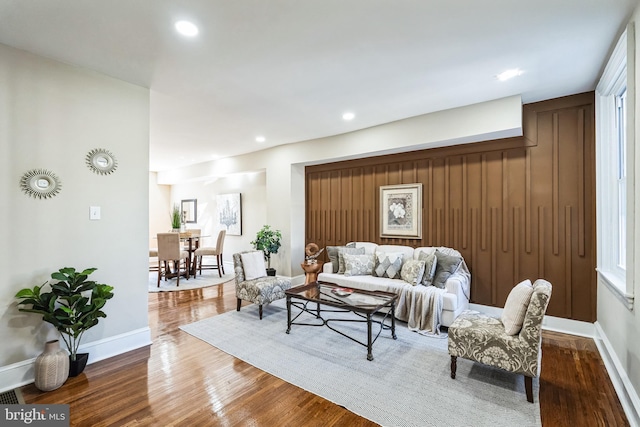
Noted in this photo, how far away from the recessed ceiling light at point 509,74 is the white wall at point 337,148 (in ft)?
1.87

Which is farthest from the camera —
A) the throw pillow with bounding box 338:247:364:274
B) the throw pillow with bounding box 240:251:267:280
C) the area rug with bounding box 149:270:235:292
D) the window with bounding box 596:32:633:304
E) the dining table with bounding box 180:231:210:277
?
the dining table with bounding box 180:231:210:277

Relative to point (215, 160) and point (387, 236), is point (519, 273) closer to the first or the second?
point (387, 236)

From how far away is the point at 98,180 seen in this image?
290 cm

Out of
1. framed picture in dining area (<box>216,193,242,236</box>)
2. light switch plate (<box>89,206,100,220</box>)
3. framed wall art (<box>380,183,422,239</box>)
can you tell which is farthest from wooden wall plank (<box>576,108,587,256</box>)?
framed picture in dining area (<box>216,193,242,236</box>)

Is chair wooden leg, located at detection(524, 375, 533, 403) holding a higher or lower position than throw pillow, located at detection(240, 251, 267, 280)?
lower

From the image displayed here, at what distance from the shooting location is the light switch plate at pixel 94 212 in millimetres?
2846

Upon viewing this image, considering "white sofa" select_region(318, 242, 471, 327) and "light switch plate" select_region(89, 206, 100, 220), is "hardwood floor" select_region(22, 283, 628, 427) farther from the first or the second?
"light switch plate" select_region(89, 206, 100, 220)

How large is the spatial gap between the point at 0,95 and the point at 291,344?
3.34m

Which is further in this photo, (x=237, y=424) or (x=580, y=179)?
(x=580, y=179)

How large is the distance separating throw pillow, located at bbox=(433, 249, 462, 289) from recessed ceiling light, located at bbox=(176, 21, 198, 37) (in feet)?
11.8

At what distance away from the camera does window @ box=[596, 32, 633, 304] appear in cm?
284

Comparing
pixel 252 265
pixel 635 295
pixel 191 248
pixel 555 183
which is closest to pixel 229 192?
pixel 191 248

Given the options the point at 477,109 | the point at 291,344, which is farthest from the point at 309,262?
the point at 477,109

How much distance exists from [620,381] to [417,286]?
1881 mm
